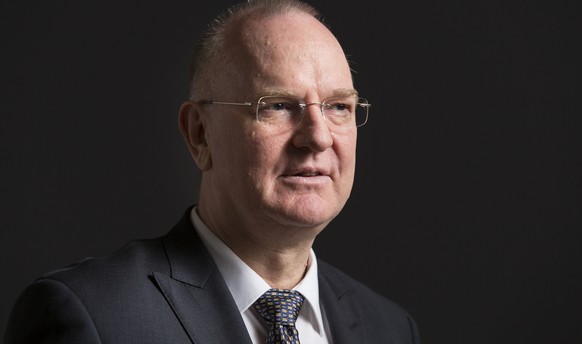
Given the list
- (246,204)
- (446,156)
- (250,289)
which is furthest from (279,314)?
(446,156)

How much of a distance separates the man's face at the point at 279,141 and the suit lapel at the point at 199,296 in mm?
218

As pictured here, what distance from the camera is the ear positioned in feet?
10.9

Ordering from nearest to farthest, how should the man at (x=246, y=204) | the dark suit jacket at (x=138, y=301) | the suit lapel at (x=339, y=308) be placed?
1. the dark suit jacket at (x=138, y=301)
2. the man at (x=246, y=204)
3. the suit lapel at (x=339, y=308)

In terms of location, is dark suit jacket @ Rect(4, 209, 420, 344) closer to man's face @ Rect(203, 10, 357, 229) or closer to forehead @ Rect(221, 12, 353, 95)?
man's face @ Rect(203, 10, 357, 229)

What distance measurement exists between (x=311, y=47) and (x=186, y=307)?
103 centimetres

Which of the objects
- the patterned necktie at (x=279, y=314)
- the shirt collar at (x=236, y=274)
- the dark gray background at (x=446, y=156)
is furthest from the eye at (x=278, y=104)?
the dark gray background at (x=446, y=156)

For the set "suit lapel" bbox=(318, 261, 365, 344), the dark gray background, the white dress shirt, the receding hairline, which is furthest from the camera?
the dark gray background

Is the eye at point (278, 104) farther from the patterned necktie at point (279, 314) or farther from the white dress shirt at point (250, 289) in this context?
the patterned necktie at point (279, 314)

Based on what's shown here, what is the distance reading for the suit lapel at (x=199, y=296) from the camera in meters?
3.01

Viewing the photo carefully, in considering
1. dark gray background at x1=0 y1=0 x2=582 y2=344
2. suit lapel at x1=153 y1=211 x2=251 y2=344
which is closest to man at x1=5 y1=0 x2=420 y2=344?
suit lapel at x1=153 y1=211 x2=251 y2=344

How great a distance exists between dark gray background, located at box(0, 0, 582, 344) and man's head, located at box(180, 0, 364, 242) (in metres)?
1.61

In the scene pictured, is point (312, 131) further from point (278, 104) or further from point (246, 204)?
point (246, 204)

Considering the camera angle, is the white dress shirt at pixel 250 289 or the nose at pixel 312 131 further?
the white dress shirt at pixel 250 289

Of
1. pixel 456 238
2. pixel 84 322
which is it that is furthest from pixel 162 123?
pixel 84 322
